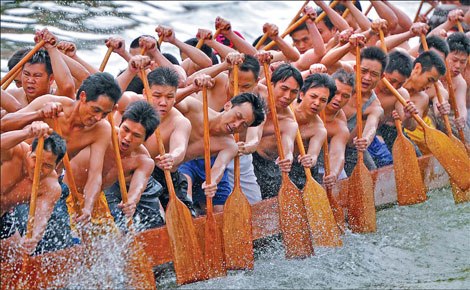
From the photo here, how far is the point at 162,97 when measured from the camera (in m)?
5.72

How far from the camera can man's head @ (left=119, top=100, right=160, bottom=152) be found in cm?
527

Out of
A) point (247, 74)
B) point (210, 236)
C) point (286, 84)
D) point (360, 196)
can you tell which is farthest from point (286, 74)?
point (210, 236)

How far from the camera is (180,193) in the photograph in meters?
6.05

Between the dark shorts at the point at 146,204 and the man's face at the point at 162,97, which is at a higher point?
the man's face at the point at 162,97

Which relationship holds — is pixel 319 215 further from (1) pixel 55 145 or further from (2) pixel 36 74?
(1) pixel 55 145

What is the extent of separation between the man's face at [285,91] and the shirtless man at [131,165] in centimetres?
108

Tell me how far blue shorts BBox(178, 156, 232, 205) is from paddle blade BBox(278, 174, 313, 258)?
40 cm

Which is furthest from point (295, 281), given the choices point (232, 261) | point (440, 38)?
point (440, 38)

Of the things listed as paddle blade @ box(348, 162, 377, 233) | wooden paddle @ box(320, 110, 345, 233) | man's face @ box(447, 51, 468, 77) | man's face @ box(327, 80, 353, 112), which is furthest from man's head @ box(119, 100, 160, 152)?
man's face @ box(447, 51, 468, 77)

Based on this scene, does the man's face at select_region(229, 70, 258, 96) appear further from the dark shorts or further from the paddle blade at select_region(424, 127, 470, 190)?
the paddle blade at select_region(424, 127, 470, 190)

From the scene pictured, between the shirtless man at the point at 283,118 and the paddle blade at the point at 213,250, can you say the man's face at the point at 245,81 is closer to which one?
the shirtless man at the point at 283,118

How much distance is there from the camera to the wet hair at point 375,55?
690 cm

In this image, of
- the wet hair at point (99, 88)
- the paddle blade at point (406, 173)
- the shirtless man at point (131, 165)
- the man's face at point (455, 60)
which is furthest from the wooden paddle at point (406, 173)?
the wet hair at point (99, 88)

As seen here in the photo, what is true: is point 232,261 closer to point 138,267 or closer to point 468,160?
point 138,267
